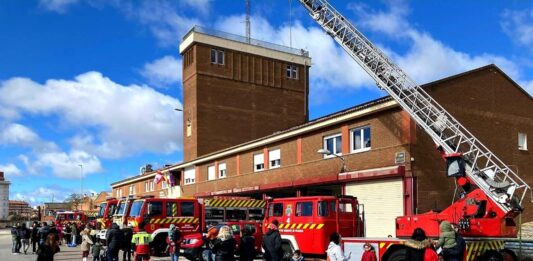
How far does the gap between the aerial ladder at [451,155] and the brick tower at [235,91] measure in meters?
26.0

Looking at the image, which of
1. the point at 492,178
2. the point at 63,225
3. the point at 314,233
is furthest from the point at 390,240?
the point at 63,225

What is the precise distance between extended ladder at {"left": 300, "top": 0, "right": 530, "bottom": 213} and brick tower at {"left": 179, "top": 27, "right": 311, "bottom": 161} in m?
25.9

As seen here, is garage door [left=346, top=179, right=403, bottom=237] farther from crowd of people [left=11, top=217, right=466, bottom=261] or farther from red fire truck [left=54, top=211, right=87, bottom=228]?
red fire truck [left=54, top=211, right=87, bottom=228]

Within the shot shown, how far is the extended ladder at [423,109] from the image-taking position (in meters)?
16.4

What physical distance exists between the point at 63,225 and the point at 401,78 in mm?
28345

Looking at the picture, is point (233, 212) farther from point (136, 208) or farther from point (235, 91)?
point (235, 91)

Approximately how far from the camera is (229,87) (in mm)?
51469

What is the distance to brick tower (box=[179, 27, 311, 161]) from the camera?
4903cm

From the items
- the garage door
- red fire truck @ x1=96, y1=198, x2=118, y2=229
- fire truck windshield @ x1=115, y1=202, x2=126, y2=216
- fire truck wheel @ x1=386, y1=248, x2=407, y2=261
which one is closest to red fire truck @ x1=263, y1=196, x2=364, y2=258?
fire truck wheel @ x1=386, y1=248, x2=407, y2=261

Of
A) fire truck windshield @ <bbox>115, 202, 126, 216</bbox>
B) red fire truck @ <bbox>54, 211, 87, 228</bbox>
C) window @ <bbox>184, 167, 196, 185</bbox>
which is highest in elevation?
window @ <bbox>184, 167, 196, 185</bbox>

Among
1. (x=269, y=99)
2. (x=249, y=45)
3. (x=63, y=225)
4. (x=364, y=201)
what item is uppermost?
(x=249, y=45)

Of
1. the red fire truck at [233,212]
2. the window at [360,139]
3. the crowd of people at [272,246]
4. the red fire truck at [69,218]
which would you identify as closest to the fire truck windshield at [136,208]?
the red fire truck at [233,212]

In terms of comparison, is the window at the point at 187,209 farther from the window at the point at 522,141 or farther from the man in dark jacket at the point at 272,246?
the window at the point at 522,141

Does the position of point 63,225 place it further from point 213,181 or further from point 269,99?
point 269,99
